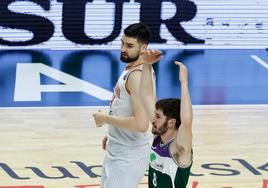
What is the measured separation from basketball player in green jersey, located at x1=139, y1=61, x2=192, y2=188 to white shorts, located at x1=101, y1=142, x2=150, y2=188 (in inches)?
20.4

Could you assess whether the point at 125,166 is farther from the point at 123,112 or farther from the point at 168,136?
the point at 168,136

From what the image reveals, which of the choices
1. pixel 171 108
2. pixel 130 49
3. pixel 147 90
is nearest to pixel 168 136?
pixel 171 108

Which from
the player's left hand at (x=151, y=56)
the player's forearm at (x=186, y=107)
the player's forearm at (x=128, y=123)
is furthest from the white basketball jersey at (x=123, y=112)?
the player's forearm at (x=186, y=107)

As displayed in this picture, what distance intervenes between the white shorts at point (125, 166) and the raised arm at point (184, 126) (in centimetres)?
80

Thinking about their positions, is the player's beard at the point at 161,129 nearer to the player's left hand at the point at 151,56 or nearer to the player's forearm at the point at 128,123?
the player's left hand at the point at 151,56

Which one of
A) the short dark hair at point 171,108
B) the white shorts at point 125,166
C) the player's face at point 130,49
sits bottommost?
the white shorts at point 125,166

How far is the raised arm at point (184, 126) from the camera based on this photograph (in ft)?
15.0

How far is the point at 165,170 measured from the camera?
493cm

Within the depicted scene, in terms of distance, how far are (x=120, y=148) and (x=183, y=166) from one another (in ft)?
2.87

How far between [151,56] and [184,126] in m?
0.57

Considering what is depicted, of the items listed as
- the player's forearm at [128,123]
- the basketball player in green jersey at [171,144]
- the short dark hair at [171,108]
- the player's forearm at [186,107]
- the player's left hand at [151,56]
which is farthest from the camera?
the player's forearm at [128,123]

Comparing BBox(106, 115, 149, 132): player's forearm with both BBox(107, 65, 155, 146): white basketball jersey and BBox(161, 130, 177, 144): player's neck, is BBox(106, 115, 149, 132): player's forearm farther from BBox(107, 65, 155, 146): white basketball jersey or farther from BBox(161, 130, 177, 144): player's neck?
BBox(161, 130, 177, 144): player's neck

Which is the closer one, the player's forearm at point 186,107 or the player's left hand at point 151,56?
the player's forearm at point 186,107

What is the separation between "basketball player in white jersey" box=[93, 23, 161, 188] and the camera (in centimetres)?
539
